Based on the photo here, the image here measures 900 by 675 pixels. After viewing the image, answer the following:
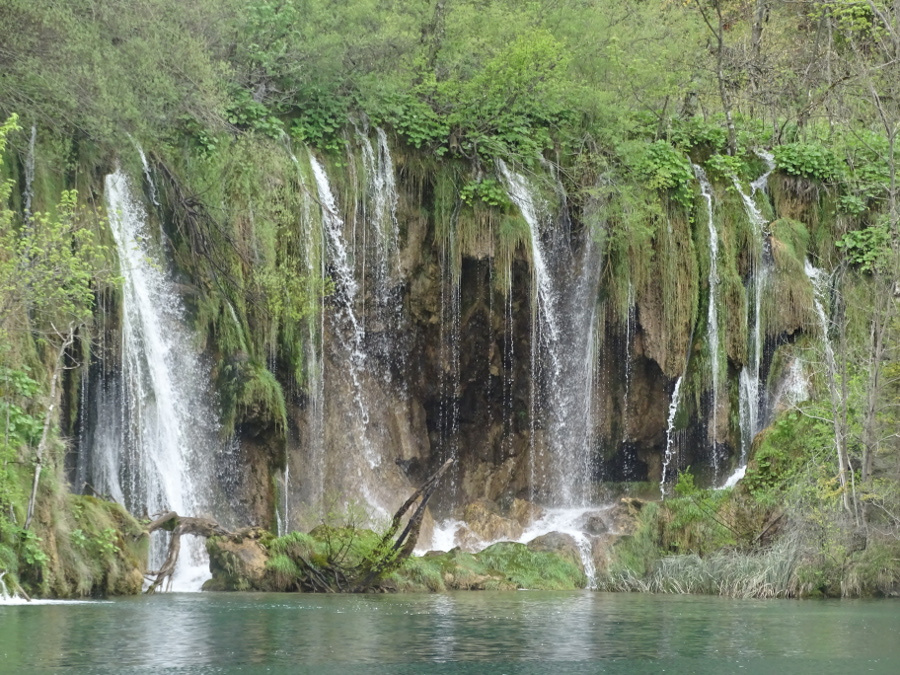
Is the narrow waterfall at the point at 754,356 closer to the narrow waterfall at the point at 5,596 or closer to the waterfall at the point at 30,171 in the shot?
the waterfall at the point at 30,171

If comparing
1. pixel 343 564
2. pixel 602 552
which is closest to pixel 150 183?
pixel 343 564

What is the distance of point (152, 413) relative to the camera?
70.2 feet

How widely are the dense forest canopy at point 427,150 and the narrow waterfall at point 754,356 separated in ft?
1.45

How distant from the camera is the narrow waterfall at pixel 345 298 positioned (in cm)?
2542

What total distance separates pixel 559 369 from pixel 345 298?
478cm

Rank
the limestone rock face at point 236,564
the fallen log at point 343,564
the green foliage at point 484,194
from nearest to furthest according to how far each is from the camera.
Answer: the fallen log at point 343,564 → the limestone rock face at point 236,564 → the green foliage at point 484,194

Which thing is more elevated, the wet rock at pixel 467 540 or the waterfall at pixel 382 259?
the waterfall at pixel 382 259

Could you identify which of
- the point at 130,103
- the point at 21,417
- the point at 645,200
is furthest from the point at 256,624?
the point at 645,200

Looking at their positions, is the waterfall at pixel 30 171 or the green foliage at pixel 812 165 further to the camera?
the green foliage at pixel 812 165

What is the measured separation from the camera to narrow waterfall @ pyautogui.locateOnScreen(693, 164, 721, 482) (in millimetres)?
27281

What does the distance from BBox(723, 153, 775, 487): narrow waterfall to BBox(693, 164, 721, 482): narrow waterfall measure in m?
0.54

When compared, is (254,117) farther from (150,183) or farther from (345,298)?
(345,298)

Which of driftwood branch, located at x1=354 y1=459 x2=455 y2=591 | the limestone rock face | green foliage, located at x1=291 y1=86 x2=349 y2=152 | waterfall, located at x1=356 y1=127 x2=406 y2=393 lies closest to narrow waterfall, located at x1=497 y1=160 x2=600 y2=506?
waterfall, located at x1=356 y1=127 x2=406 y2=393

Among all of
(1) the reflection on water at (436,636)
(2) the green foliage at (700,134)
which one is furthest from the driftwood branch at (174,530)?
(2) the green foliage at (700,134)
